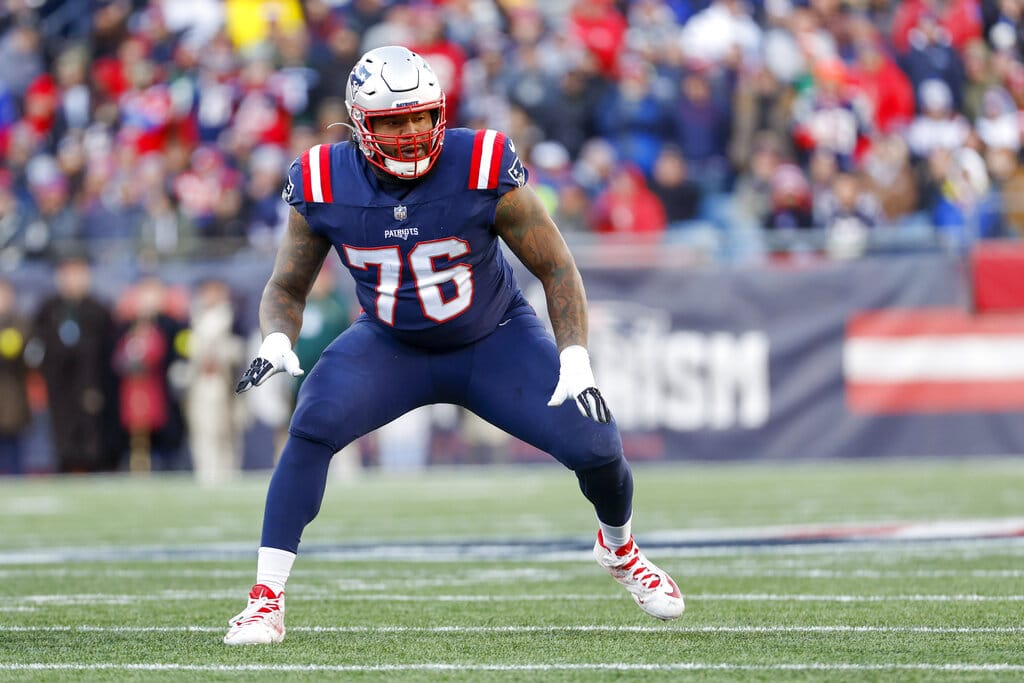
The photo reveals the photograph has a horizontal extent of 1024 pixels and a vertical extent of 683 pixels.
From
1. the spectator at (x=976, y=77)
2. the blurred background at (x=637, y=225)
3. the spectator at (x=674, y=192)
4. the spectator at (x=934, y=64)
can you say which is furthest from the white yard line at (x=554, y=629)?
the spectator at (x=934, y=64)

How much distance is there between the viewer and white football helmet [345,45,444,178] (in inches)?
182

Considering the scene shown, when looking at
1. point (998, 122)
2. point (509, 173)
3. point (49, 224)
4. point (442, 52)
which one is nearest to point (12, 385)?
point (49, 224)

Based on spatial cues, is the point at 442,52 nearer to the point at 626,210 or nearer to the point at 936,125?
the point at 626,210

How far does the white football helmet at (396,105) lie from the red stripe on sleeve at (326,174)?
139 mm

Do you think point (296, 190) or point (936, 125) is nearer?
point (296, 190)

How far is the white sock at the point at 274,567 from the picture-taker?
4.63 meters

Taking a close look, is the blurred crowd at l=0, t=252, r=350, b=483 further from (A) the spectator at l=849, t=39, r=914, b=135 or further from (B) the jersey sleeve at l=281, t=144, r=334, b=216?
(B) the jersey sleeve at l=281, t=144, r=334, b=216

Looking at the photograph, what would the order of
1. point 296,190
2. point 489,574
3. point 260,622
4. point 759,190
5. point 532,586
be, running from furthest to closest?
point 759,190, point 489,574, point 532,586, point 296,190, point 260,622

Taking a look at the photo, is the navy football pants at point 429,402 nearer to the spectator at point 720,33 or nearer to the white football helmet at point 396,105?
the white football helmet at point 396,105

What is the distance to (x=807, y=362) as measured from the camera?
12945 mm

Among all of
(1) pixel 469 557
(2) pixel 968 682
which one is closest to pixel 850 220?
(1) pixel 469 557

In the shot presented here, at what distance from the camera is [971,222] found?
512 inches

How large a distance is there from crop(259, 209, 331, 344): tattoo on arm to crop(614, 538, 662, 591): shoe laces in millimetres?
1126

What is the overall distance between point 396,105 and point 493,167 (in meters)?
0.32
